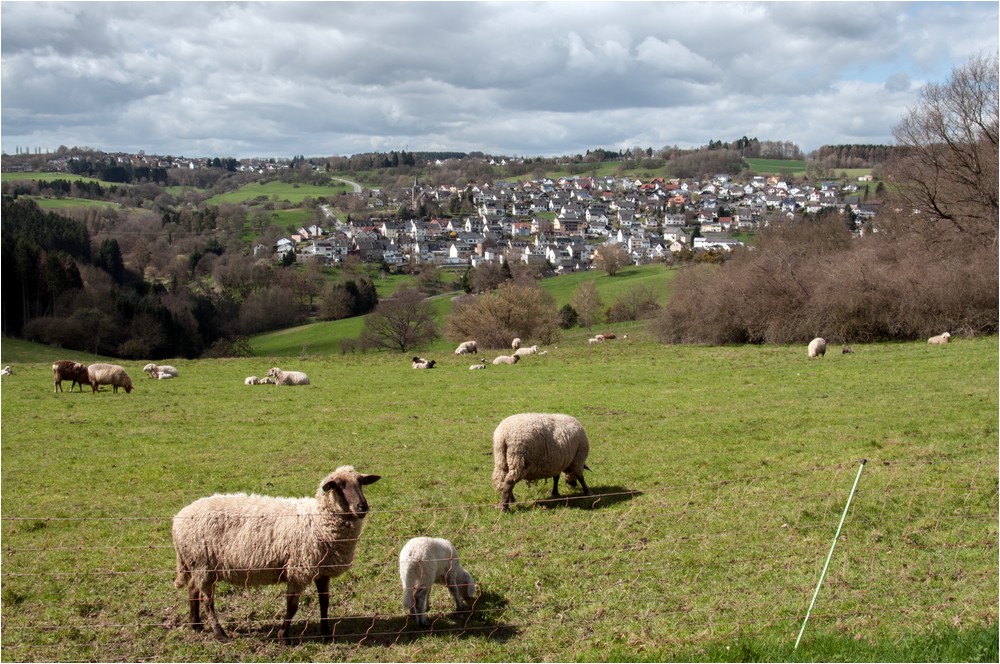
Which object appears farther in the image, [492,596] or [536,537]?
[536,537]

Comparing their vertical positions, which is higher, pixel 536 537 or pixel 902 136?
pixel 902 136

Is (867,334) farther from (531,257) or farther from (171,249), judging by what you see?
(171,249)

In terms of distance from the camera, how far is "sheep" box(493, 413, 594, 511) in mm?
13016

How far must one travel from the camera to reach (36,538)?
11727 millimetres

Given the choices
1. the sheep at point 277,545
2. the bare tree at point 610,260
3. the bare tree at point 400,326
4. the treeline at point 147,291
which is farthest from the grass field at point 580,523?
the bare tree at point 610,260

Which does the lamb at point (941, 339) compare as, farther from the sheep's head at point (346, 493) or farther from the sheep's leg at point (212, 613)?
the sheep's leg at point (212, 613)

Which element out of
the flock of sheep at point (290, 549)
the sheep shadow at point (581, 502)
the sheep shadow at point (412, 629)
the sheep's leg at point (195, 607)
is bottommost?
the sheep shadow at point (581, 502)

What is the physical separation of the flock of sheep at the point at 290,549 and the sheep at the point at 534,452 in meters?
4.29

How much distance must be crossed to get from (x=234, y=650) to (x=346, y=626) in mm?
1226

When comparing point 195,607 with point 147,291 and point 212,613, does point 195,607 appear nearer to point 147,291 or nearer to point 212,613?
point 212,613

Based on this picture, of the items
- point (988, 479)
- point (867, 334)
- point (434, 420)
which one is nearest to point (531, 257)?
point (867, 334)

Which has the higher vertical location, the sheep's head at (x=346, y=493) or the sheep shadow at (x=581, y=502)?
the sheep's head at (x=346, y=493)

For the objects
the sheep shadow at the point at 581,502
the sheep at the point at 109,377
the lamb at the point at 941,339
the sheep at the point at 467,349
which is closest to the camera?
the sheep shadow at the point at 581,502

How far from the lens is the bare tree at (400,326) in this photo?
62.1m
